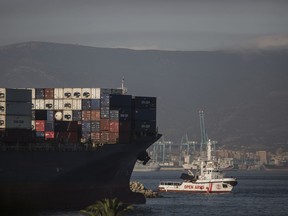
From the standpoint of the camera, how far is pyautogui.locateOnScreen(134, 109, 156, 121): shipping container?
128 m

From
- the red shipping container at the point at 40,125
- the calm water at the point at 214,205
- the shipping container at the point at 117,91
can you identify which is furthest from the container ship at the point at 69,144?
the calm water at the point at 214,205

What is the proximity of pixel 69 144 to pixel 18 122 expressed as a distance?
847 centimetres

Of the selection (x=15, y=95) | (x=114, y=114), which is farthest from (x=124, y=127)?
(x=15, y=95)

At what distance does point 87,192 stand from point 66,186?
341cm

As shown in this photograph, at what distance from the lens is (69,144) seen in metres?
121

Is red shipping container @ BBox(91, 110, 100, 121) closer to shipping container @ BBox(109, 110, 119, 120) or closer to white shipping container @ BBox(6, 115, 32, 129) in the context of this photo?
shipping container @ BBox(109, 110, 119, 120)

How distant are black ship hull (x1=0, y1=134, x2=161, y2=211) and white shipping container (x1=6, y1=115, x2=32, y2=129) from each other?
2545 millimetres

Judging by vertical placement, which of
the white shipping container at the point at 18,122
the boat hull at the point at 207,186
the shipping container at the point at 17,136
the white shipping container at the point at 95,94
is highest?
the white shipping container at the point at 95,94

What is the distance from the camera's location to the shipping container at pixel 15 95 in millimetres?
115494

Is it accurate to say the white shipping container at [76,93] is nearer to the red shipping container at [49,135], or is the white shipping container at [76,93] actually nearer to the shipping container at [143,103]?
the shipping container at [143,103]

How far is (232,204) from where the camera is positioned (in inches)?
5384

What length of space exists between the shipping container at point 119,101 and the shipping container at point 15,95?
1181 centimetres

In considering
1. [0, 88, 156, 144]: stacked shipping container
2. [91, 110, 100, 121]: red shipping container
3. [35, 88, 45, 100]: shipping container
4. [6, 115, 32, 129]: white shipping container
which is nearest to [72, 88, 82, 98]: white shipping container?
[0, 88, 156, 144]: stacked shipping container

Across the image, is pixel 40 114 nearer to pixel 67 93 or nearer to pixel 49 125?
pixel 49 125
